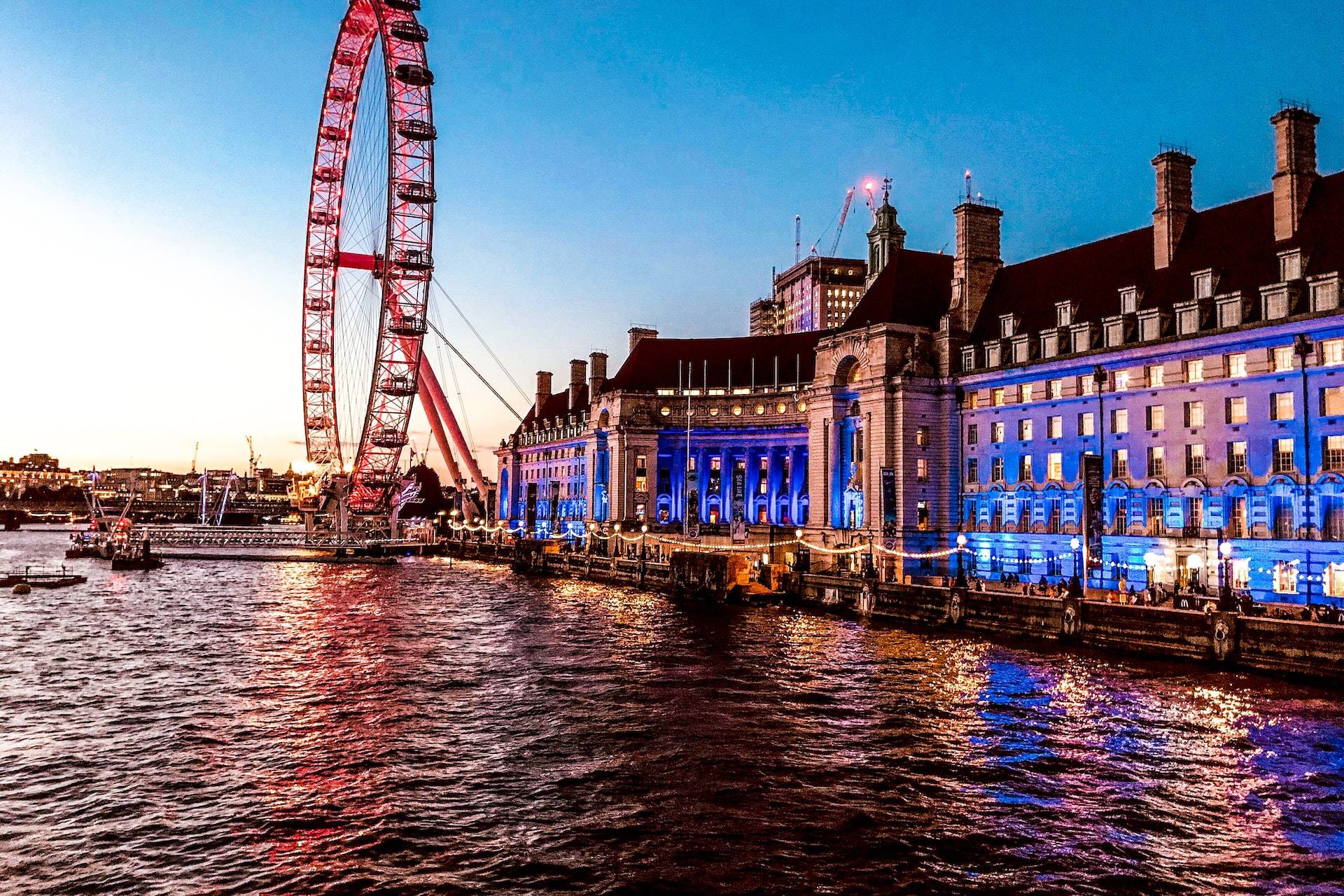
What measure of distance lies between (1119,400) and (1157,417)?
3.39 m

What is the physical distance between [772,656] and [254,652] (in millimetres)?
24504

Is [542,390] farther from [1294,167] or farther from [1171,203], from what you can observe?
[1294,167]

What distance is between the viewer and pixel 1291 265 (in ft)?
178

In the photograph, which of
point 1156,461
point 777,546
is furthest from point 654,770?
point 777,546

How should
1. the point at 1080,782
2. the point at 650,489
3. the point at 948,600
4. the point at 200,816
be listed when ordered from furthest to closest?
1. the point at 650,489
2. the point at 948,600
3. the point at 1080,782
4. the point at 200,816

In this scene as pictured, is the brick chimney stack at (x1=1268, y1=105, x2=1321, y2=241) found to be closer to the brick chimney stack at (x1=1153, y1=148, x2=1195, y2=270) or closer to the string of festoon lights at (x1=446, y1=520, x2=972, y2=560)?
the brick chimney stack at (x1=1153, y1=148, x2=1195, y2=270)

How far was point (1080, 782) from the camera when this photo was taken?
25484 mm

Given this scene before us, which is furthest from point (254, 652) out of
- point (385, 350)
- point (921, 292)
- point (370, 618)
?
point (921, 292)

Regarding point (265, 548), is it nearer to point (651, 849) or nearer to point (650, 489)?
point (650, 489)

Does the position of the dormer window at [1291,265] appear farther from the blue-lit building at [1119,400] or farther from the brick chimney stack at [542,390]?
the brick chimney stack at [542,390]

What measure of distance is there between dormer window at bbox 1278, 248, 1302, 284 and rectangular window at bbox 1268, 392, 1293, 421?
628 centimetres

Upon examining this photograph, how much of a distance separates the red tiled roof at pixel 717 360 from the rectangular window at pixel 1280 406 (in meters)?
72.6

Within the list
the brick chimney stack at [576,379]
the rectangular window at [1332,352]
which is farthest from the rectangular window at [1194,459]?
the brick chimney stack at [576,379]

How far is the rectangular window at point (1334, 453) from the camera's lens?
49719 mm
